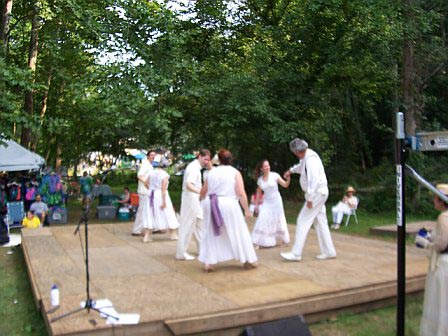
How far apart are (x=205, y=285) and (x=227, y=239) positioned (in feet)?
3.25

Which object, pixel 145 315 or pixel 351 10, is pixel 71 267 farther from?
pixel 351 10

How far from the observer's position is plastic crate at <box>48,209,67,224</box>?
16.3m

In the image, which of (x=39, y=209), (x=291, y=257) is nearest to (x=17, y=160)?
(x=39, y=209)

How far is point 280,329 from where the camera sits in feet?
16.1

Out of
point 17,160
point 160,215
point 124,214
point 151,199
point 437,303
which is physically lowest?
point 124,214

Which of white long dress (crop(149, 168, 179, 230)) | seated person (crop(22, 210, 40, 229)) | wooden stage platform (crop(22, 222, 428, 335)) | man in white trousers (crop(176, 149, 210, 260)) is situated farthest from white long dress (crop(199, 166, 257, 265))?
seated person (crop(22, 210, 40, 229))

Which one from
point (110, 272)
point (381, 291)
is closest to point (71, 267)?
point (110, 272)

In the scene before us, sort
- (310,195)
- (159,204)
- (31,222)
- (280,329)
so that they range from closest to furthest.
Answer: (280,329), (310,195), (159,204), (31,222)

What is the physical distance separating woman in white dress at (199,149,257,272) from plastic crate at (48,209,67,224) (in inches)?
417

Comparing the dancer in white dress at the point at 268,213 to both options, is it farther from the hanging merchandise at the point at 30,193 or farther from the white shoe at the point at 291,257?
the hanging merchandise at the point at 30,193

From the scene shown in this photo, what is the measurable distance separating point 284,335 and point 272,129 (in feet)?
39.4

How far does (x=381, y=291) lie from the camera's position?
606 centimetres

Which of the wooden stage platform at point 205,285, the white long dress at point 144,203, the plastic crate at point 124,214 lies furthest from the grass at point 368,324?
the plastic crate at point 124,214

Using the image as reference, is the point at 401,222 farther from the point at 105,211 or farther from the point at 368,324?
the point at 105,211
